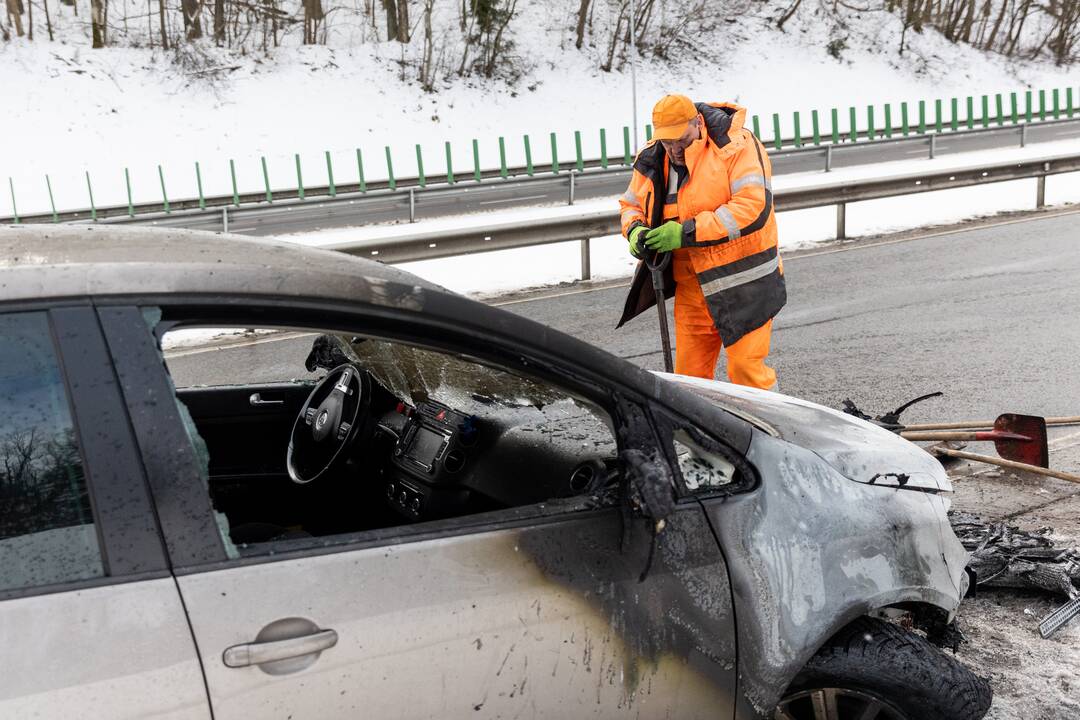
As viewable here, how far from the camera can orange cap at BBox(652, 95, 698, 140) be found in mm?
4766

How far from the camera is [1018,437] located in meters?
4.73

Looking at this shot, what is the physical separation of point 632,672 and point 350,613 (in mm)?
663

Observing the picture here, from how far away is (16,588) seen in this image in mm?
1682

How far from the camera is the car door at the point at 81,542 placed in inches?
65.5

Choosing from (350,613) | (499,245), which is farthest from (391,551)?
(499,245)

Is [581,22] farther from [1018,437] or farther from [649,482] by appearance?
[649,482]

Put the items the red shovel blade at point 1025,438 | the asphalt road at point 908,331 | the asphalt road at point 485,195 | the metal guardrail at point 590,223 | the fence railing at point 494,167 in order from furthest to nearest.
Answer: the fence railing at point 494,167
the asphalt road at point 485,195
the metal guardrail at point 590,223
the asphalt road at point 908,331
the red shovel blade at point 1025,438

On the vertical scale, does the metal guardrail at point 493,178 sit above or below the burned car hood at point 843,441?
below

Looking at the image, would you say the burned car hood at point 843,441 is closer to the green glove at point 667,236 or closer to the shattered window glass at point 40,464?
the shattered window glass at point 40,464

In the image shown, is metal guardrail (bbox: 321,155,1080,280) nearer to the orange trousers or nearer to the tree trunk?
the orange trousers

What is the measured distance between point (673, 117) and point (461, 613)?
3276 mm

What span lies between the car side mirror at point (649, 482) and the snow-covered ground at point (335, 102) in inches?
1027

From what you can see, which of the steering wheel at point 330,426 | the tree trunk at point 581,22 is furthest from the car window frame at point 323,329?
the tree trunk at point 581,22

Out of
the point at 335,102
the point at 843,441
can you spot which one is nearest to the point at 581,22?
the point at 335,102
